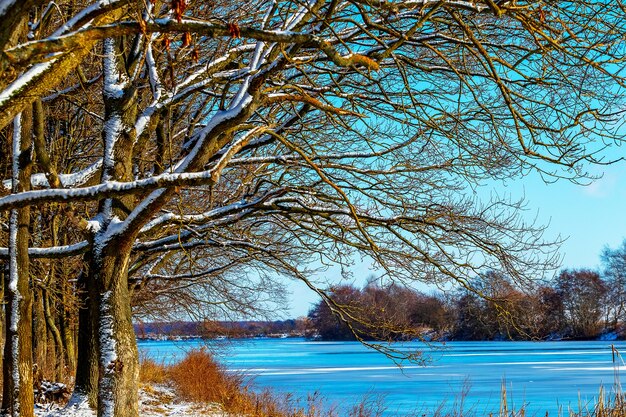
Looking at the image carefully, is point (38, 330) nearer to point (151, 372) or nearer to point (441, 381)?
point (151, 372)

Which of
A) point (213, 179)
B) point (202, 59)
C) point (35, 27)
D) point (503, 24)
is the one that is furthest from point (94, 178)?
point (503, 24)

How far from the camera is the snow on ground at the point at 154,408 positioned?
9.51m

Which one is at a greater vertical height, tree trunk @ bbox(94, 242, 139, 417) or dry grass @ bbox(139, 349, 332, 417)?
tree trunk @ bbox(94, 242, 139, 417)

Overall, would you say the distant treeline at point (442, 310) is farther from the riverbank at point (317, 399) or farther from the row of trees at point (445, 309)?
the riverbank at point (317, 399)

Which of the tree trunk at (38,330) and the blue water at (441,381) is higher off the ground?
the tree trunk at (38,330)

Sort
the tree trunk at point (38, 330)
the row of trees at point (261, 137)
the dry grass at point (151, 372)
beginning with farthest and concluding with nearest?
the dry grass at point (151, 372), the tree trunk at point (38, 330), the row of trees at point (261, 137)

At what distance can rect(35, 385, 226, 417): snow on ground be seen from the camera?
951 cm

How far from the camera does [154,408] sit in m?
11.3

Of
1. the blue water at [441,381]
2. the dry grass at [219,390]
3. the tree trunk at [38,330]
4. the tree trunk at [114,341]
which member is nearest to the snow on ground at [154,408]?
the dry grass at [219,390]

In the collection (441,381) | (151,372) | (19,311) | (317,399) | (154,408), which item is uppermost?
(19,311)

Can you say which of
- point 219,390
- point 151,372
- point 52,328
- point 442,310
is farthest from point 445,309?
point 52,328

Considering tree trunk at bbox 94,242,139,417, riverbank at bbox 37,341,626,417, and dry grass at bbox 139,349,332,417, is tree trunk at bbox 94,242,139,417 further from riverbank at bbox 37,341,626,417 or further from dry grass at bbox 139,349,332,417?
dry grass at bbox 139,349,332,417

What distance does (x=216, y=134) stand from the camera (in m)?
6.41

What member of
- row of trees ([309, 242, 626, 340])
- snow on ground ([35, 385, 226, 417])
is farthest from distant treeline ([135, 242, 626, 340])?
snow on ground ([35, 385, 226, 417])
